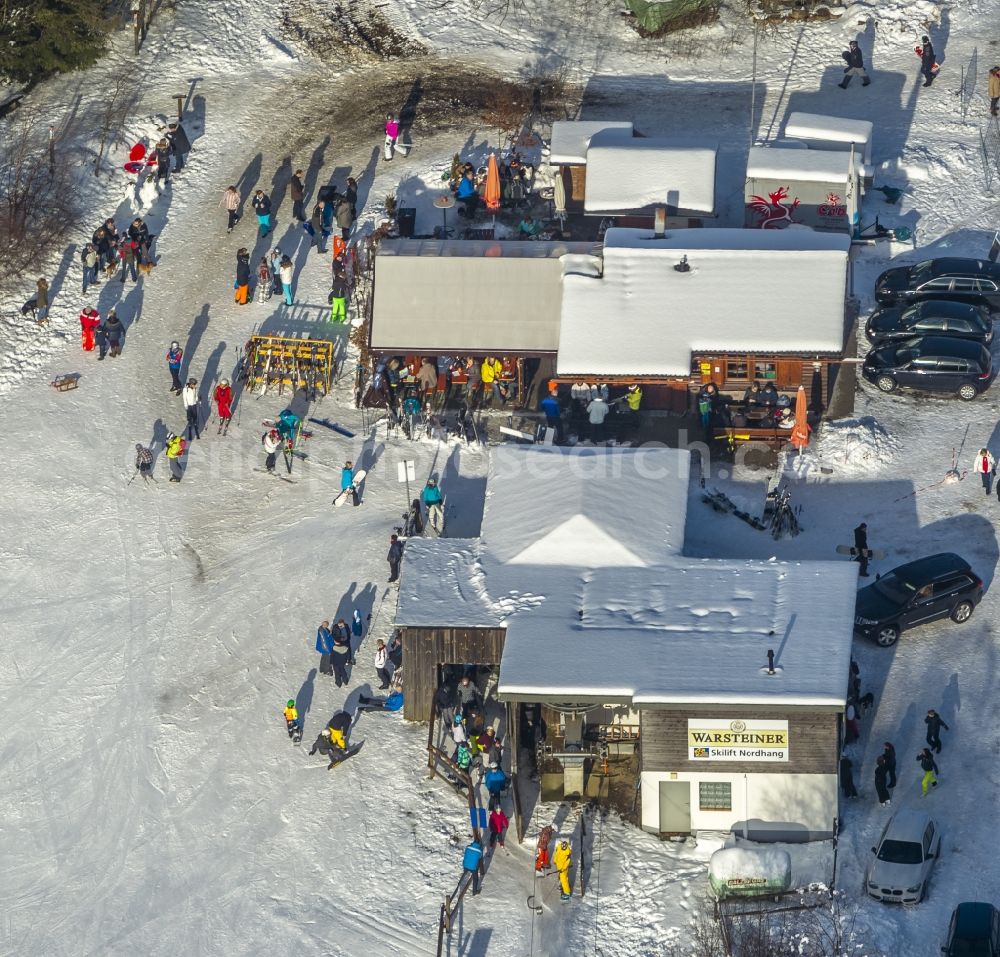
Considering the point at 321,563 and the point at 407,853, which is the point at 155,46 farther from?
the point at 407,853

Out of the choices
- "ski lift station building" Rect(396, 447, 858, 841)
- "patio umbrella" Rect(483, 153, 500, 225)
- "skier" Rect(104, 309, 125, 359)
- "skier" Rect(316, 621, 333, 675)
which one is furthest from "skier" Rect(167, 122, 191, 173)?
"skier" Rect(316, 621, 333, 675)

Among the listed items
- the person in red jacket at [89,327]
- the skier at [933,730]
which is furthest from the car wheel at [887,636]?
the person in red jacket at [89,327]

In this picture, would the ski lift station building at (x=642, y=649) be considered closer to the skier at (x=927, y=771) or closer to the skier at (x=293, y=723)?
the skier at (x=927, y=771)

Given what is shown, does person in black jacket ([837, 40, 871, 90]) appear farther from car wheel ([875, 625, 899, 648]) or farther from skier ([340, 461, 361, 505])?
car wheel ([875, 625, 899, 648])

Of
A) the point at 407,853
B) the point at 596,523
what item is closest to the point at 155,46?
the point at 596,523

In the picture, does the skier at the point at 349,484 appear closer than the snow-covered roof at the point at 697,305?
Yes

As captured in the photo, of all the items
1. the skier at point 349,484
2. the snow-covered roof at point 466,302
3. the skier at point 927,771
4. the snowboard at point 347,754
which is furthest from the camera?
the snow-covered roof at point 466,302

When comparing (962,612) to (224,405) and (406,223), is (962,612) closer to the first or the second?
(224,405)

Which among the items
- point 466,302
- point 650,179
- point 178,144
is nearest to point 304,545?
point 466,302
